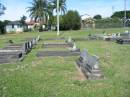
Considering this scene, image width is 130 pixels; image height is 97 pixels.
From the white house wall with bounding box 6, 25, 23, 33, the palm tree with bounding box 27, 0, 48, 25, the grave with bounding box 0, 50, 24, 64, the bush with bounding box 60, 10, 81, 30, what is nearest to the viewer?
the grave with bounding box 0, 50, 24, 64

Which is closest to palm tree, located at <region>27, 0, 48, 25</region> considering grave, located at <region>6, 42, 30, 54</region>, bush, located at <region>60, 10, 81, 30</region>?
→ bush, located at <region>60, 10, 81, 30</region>

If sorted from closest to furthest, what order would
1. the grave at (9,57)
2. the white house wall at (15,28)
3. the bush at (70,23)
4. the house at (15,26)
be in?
the grave at (9,57), the bush at (70,23), the white house wall at (15,28), the house at (15,26)

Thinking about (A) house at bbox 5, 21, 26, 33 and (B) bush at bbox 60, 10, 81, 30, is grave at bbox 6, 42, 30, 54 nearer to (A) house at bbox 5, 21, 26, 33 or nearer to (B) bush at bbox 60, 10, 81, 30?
(B) bush at bbox 60, 10, 81, 30

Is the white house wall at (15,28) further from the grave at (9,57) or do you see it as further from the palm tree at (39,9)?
the grave at (9,57)

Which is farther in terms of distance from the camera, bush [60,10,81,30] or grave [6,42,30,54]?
bush [60,10,81,30]

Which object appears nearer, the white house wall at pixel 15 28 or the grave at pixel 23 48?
the grave at pixel 23 48

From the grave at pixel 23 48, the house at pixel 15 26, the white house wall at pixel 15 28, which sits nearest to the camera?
the grave at pixel 23 48

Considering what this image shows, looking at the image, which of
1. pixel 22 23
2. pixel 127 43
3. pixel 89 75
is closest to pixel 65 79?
pixel 89 75

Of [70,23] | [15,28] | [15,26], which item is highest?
[70,23]

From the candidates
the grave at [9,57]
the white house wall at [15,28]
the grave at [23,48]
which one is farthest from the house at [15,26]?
the grave at [9,57]

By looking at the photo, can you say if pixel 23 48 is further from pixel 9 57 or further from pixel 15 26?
pixel 15 26

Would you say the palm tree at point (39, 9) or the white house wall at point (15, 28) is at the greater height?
the palm tree at point (39, 9)

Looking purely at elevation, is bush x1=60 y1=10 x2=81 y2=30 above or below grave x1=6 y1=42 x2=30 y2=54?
above

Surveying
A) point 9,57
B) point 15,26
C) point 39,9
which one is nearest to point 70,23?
point 39,9
